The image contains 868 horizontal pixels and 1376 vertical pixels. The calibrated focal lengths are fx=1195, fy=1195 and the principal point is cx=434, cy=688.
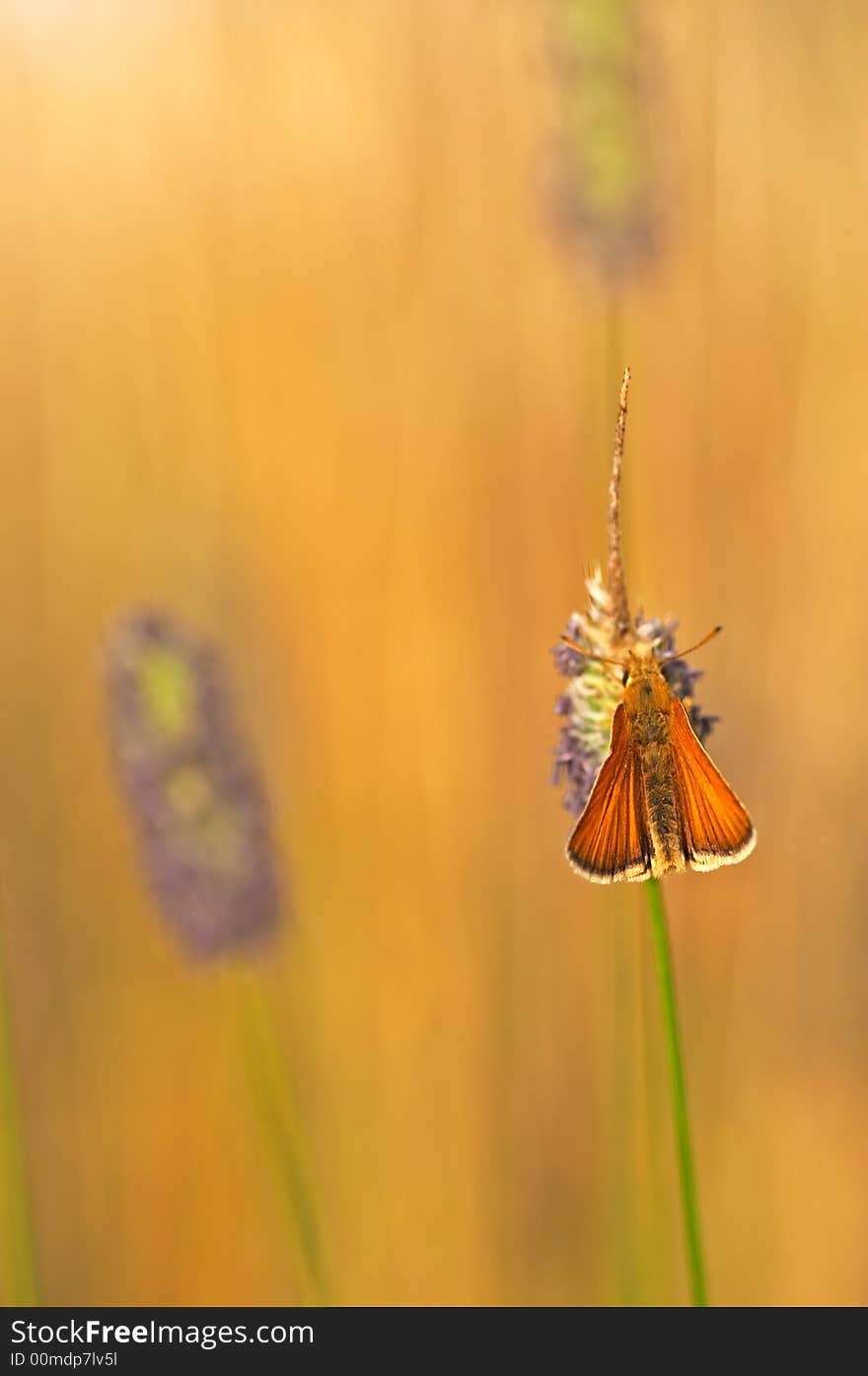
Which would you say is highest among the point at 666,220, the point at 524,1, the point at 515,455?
the point at 524,1

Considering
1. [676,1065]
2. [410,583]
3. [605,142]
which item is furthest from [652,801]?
[410,583]

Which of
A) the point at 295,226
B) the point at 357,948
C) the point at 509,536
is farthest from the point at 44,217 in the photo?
the point at 357,948

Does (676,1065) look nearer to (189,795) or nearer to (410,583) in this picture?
(189,795)

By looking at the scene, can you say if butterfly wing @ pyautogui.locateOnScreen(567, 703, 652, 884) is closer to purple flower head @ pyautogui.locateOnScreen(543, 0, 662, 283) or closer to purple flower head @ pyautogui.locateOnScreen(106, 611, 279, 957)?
purple flower head @ pyautogui.locateOnScreen(106, 611, 279, 957)

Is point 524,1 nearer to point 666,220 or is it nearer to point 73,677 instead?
point 666,220

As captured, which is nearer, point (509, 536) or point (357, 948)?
point (357, 948)

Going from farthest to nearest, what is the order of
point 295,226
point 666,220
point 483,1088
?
point 295,226, point 483,1088, point 666,220
